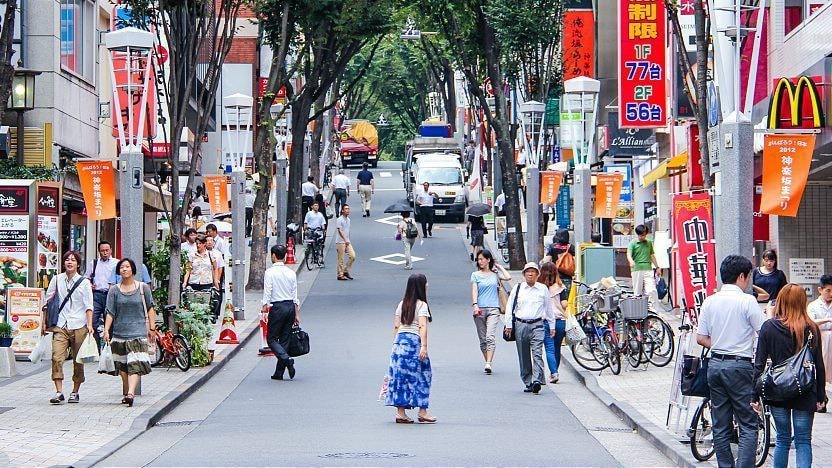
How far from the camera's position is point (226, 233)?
3127cm

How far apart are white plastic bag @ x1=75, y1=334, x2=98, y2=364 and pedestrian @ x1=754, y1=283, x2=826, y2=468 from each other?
8.35 metres

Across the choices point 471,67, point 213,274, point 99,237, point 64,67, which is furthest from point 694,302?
point 471,67

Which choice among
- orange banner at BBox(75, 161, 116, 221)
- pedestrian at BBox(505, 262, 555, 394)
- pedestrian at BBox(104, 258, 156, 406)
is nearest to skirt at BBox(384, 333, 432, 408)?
pedestrian at BBox(104, 258, 156, 406)

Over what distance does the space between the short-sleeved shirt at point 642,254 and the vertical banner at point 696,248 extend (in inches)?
521

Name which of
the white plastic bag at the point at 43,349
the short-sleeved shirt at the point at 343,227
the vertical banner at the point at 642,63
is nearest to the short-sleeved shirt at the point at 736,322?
the white plastic bag at the point at 43,349

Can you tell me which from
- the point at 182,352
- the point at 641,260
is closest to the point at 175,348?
the point at 182,352

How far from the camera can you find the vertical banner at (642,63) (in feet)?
103

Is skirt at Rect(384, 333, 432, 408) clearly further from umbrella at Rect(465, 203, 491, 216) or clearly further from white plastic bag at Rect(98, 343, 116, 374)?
umbrella at Rect(465, 203, 491, 216)

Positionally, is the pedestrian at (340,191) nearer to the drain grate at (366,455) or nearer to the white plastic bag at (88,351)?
the white plastic bag at (88,351)

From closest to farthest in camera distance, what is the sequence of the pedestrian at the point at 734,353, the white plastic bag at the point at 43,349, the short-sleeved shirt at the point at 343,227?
the pedestrian at the point at 734,353
the white plastic bag at the point at 43,349
the short-sleeved shirt at the point at 343,227

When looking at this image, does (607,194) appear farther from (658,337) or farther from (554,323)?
(554,323)

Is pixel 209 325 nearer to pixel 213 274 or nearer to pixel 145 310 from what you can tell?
pixel 145 310

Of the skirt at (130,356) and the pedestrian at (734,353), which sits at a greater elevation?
the pedestrian at (734,353)

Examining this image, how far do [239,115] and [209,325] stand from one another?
1215 centimetres
